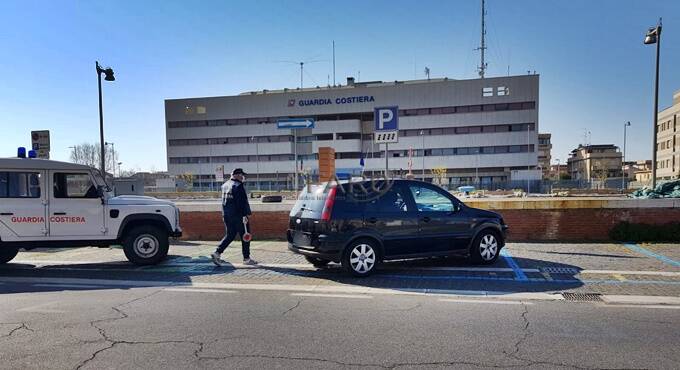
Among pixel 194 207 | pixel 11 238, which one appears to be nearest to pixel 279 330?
pixel 11 238

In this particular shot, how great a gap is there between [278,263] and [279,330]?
424cm

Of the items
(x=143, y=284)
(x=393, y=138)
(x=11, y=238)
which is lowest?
(x=143, y=284)

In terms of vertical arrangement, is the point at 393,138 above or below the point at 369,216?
above

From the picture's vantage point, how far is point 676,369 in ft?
13.1

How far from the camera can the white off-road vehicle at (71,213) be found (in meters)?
8.85

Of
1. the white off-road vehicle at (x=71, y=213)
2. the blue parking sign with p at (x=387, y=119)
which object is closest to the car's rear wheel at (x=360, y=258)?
the white off-road vehicle at (x=71, y=213)

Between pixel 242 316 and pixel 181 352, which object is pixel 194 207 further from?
pixel 181 352

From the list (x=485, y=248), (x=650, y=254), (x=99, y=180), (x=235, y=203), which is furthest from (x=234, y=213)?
(x=650, y=254)

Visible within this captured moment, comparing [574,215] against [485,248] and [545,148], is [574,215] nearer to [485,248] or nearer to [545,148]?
[485,248]

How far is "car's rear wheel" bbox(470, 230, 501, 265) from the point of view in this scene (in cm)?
874

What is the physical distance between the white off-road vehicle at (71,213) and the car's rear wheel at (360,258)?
4051mm

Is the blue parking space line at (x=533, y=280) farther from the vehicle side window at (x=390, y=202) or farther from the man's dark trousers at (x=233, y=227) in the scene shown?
the man's dark trousers at (x=233, y=227)

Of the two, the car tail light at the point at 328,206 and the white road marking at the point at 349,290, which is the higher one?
the car tail light at the point at 328,206

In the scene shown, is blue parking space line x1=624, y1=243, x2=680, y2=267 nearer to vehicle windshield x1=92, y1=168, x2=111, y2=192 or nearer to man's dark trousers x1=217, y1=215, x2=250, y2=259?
man's dark trousers x1=217, y1=215, x2=250, y2=259
